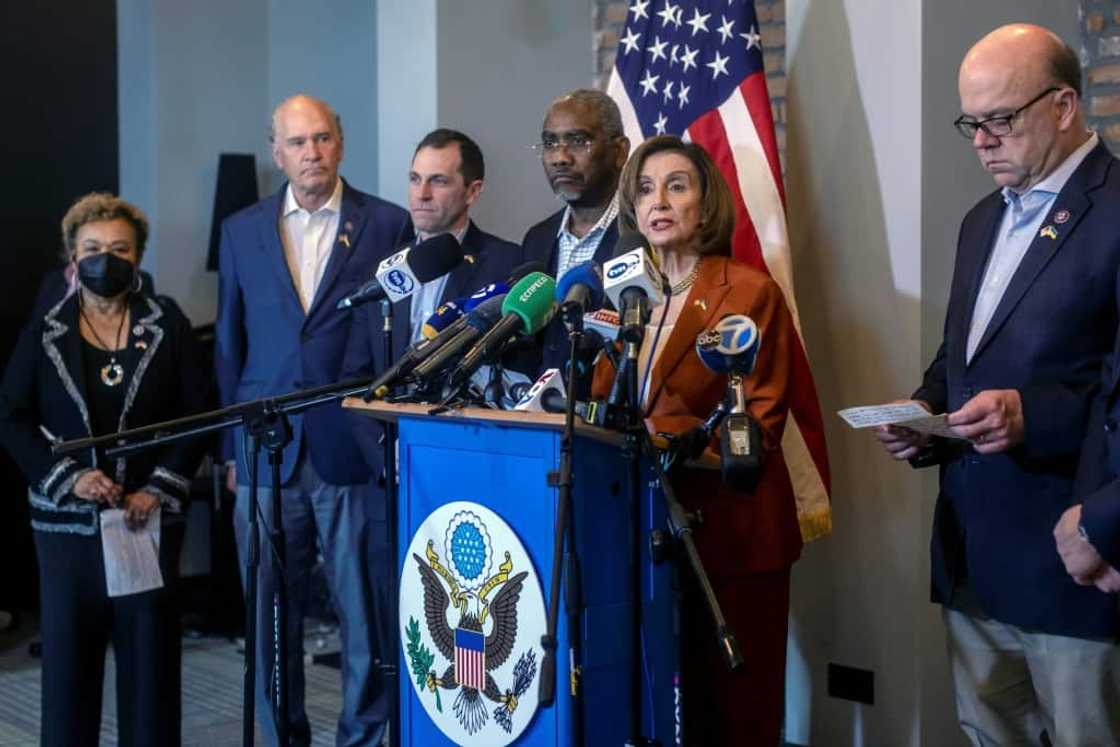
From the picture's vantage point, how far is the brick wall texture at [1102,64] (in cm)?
409

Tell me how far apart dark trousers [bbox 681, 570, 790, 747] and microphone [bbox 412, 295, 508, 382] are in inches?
28.8

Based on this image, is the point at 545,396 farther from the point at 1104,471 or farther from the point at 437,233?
the point at 437,233

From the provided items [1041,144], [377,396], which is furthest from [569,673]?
[1041,144]

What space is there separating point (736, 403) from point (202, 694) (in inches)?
129

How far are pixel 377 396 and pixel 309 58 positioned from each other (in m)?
4.89

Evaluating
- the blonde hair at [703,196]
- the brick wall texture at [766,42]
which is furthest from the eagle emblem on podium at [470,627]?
the brick wall texture at [766,42]

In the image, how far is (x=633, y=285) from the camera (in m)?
2.55

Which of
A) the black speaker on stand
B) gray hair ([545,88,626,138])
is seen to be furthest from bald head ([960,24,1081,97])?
the black speaker on stand

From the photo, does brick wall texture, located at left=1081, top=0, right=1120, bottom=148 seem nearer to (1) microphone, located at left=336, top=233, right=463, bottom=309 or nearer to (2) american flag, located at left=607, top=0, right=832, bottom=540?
(2) american flag, located at left=607, top=0, right=832, bottom=540

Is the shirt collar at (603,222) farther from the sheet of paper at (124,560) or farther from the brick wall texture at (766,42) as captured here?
the sheet of paper at (124,560)

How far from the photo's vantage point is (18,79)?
6816 mm

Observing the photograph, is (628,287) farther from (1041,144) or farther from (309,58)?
(309,58)

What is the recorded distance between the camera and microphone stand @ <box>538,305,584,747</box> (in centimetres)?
240

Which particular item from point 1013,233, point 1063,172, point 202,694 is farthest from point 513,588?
point 202,694
